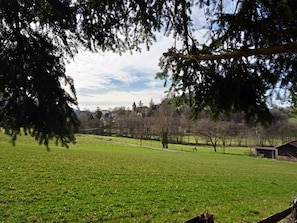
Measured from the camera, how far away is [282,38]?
3361 mm

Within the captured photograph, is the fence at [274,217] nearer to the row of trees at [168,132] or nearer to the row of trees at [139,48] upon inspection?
the row of trees at [139,48]

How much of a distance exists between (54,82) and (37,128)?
→ 523 mm

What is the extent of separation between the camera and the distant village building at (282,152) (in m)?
47.4

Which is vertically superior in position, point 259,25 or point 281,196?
point 259,25

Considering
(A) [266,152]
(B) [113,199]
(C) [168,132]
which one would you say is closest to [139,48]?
(B) [113,199]

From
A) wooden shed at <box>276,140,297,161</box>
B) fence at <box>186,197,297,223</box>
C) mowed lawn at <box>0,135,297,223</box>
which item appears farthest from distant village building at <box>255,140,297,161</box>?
fence at <box>186,197,297,223</box>

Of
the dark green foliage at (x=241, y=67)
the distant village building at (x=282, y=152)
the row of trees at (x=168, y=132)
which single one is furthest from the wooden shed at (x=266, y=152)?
the dark green foliage at (x=241, y=67)

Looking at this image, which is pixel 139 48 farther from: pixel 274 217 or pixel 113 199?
pixel 113 199

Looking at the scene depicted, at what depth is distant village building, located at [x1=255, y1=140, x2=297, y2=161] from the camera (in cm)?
4744

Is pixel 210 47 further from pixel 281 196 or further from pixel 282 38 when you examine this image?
pixel 281 196

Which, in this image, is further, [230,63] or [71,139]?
[230,63]

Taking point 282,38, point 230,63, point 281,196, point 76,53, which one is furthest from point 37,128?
point 281,196

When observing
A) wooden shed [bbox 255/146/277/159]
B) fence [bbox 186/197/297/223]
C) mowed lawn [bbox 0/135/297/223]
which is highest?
fence [bbox 186/197/297/223]

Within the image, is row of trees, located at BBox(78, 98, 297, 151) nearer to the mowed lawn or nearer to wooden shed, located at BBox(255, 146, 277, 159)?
wooden shed, located at BBox(255, 146, 277, 159)
